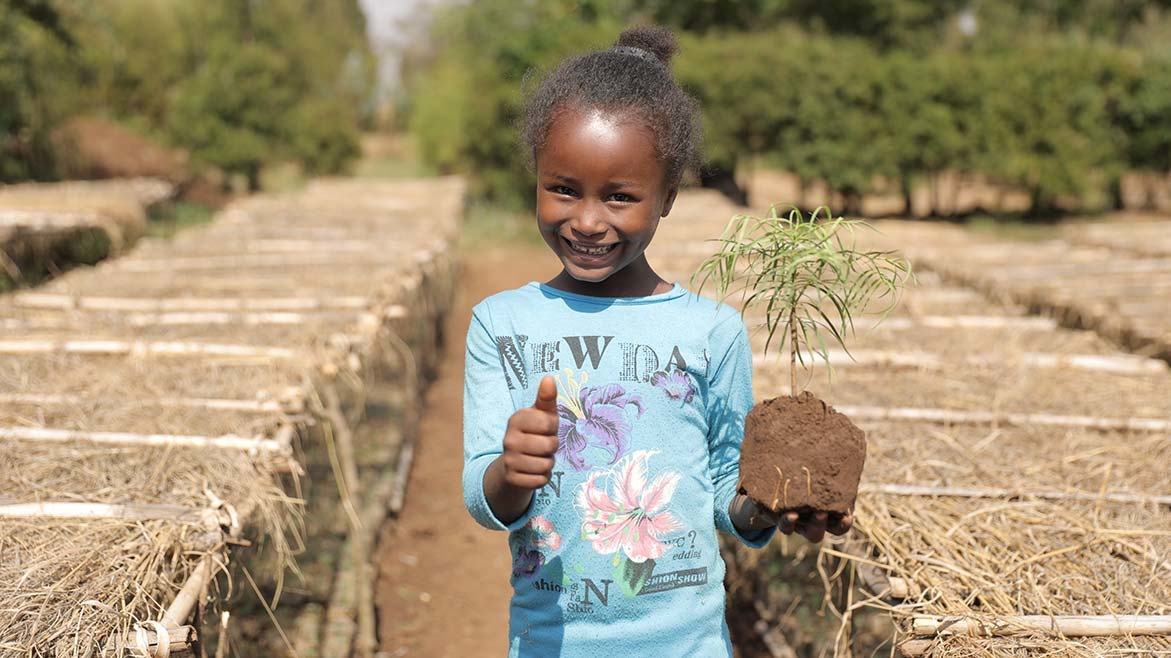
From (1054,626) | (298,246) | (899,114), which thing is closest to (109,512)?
(1054,626)

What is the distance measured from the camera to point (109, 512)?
102 inches

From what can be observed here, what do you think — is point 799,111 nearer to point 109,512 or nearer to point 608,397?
point 109,512

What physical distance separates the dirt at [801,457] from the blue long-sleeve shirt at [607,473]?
160mm

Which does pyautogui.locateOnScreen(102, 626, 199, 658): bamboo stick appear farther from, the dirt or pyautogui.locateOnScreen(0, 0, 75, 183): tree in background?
pyautogui.locateOnScreen(0, 0, 75, 183): tree in background

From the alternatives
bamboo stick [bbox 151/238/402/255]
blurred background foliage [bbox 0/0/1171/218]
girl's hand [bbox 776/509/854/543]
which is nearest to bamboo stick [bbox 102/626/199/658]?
girl's hand [bbox 776/509/854/543]

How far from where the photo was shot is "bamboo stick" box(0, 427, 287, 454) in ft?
10.3

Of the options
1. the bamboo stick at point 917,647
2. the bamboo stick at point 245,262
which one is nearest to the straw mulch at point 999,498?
the bamboo stick at point 917,647

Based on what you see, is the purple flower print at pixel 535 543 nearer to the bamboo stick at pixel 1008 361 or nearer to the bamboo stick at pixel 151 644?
the bamboo stick at pixel 151 644

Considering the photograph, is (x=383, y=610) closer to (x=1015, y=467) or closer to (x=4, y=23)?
(x=1015, y=467)

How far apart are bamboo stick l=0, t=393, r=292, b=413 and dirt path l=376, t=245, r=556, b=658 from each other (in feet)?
5.14

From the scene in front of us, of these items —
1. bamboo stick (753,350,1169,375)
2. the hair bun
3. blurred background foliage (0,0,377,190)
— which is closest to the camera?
the hair bun

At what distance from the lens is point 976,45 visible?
28.8 meters

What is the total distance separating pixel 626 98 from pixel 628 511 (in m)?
0.73

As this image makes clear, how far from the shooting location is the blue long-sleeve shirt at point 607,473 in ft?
5.34
